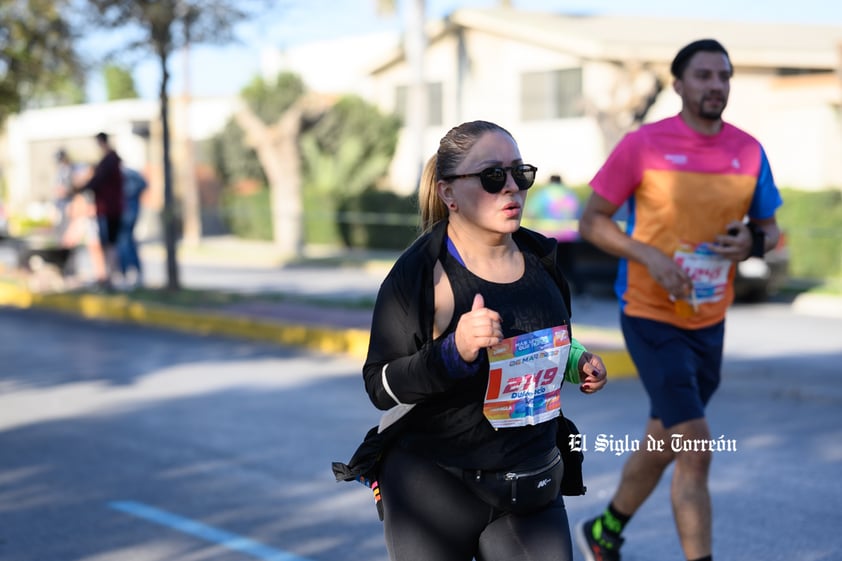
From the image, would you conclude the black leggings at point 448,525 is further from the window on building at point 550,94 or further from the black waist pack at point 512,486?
the window on building at point 550,94

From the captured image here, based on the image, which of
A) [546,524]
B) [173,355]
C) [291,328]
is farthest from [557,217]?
[546,524]

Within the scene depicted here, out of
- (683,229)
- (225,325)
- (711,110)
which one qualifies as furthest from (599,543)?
(225,325)

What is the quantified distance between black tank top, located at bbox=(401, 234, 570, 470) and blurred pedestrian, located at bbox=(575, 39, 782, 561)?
1.52 m

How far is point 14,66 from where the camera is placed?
19.6 m

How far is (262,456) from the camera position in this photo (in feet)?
23.4

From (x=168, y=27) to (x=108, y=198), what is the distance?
232 centimetres

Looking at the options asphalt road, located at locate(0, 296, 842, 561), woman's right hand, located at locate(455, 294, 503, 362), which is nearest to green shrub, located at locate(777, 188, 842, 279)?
asphalt road, located at locate(0, 296, 842, 561)

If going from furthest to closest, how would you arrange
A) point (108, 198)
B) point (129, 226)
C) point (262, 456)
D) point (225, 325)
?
point (129, 226) < point (108, 198) < point (225, 325) < point (262, 456)

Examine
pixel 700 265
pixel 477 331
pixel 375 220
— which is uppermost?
pixel 477 331

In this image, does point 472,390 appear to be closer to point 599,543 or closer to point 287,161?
point 599,543

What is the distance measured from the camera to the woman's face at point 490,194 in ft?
10.3

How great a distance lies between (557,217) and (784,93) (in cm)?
1145

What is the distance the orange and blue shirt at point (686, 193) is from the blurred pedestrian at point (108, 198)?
11320mm

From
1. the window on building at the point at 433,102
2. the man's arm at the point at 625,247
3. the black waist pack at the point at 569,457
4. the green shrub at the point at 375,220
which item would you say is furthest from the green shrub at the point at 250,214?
the black waist pack at the point at 569,457
